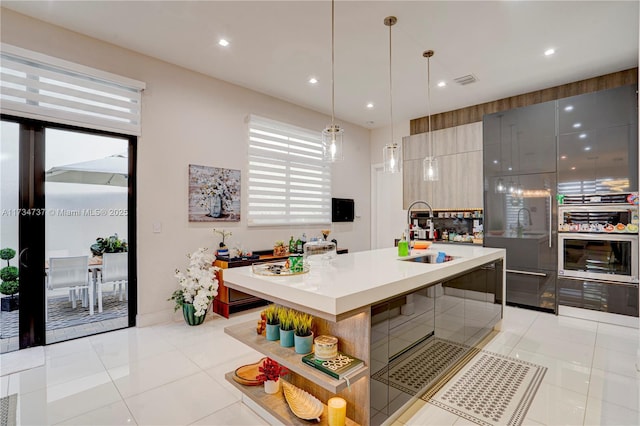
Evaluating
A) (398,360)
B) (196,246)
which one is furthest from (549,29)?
(196,246)

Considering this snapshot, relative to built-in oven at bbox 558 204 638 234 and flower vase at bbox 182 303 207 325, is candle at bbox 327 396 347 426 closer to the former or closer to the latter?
flower vase at bbox 182 303 207 325

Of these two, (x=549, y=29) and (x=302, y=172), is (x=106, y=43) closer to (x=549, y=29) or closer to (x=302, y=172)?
(x=302, y=172)

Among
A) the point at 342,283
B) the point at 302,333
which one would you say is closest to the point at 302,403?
the point at 302,333

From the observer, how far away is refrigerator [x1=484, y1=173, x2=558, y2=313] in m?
4.27

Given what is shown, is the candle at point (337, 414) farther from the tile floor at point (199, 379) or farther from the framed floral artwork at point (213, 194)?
the framed floral artwork at point (213, 194)

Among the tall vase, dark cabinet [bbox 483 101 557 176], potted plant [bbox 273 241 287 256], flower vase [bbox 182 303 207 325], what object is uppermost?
dark cabinet [bbox 483 101 557 176]

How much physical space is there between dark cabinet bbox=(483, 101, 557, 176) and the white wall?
12.0 ft

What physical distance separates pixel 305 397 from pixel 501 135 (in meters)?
4.61

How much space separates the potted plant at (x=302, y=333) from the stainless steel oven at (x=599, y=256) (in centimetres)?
401

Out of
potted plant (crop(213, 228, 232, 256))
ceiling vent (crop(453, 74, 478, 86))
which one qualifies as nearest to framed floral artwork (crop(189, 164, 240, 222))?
potted plant (crop(213, 228, 232, 256))

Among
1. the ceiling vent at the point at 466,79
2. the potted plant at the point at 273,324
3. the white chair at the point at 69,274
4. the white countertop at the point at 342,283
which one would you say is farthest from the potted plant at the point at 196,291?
the ceiling vent at the point at 466,79

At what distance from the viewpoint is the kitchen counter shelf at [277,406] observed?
1791 mm

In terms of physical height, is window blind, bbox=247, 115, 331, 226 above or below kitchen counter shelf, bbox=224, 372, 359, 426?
above

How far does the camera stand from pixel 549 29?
3246 mm
